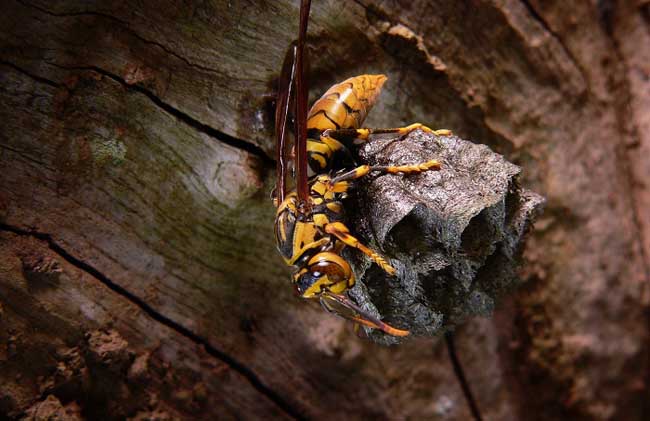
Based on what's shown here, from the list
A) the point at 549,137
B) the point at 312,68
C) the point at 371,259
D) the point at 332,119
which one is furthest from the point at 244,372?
the point at 549,137

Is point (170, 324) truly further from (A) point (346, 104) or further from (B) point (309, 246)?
(A) point (346, 104)

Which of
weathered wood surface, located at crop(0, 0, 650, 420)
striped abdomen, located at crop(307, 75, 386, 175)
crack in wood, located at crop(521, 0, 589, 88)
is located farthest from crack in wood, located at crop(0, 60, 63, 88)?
crack in wood, located at crop(521, 0, 589, 88)

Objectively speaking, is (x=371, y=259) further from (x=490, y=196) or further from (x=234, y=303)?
(x=234, y=303)

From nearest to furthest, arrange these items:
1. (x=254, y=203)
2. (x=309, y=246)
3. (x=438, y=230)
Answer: (x=438, y=230)
(x=309, y=246)
(x=254, y=203)

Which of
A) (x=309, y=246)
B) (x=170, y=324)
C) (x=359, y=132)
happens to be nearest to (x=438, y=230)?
(x=309, y=246)

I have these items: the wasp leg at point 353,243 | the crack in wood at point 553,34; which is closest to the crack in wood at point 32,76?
the wasp leg at point 353,243

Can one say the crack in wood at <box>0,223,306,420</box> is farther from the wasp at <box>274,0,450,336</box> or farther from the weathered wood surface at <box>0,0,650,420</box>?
the wasp at <box>274,0,450,336</box>
